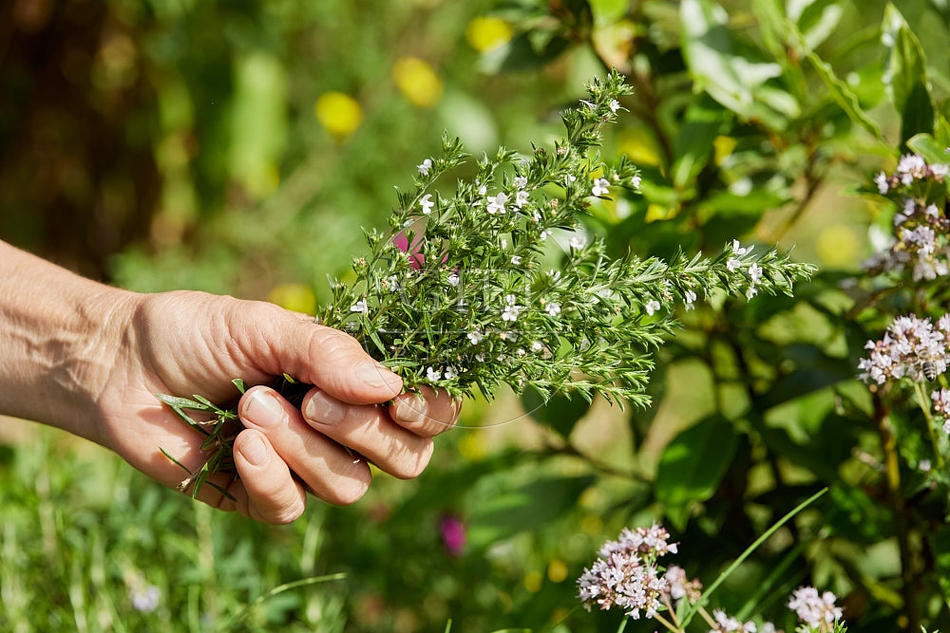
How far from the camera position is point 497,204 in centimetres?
83

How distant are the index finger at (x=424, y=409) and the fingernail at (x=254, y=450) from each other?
139 mm

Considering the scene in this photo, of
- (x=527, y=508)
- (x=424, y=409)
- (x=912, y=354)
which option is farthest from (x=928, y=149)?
(x=527, y=508)

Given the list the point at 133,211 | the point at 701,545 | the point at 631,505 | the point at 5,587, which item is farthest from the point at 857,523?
the point at 133,211

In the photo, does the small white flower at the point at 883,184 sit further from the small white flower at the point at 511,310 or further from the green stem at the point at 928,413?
the small white flower at the point at 511,310

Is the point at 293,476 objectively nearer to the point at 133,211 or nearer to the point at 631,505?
the point at 631,505

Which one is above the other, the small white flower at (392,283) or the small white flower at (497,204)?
the small white flower at (497,204)

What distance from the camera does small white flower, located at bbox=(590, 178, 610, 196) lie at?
0.79 meters

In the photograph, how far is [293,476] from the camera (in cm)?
104

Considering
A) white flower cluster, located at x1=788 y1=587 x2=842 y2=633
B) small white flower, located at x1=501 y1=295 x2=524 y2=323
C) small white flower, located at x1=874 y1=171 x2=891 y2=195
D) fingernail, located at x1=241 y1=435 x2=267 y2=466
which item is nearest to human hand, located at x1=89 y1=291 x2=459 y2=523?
fingernail, located at x1=241 y1=435 x2=267 y2=466

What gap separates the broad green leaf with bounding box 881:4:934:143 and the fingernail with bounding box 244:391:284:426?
2.74 ft

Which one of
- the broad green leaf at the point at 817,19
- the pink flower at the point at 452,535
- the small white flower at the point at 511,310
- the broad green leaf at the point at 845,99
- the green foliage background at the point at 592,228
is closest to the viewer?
the small white flower at the point at 511,310

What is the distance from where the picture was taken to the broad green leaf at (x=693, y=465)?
3.66 ft

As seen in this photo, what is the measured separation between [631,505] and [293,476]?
58cm

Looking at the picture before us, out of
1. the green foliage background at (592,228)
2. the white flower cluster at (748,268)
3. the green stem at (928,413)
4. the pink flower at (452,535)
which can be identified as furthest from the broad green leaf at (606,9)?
the pink flower at (452,535)
